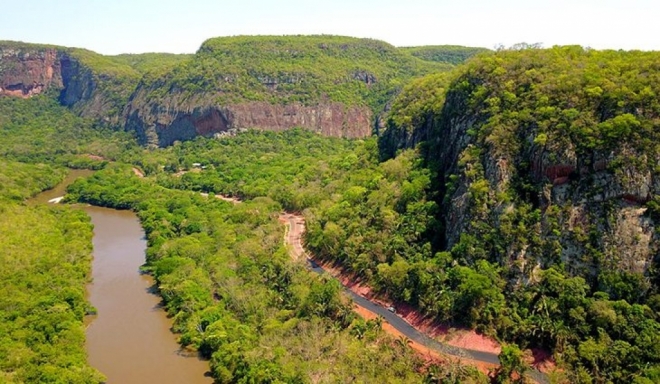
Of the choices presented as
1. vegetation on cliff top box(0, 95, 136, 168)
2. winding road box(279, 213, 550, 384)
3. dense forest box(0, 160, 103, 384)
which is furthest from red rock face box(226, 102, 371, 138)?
winding road box(279, 213, 550, 384)

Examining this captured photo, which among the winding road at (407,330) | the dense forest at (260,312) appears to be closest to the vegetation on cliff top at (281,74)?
the dense forest at (260,312)

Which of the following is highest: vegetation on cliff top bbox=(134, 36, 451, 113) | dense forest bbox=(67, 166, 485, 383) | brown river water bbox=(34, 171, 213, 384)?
vegetation on cliff top bbox=(134, 36, 451, 113)

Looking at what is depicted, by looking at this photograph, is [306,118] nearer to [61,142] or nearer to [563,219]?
[61,142]

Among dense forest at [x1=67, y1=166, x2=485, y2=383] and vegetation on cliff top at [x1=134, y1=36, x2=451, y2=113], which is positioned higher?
vegetation on cliff top at [x1=134, y1=36, x2=451, y2=113]

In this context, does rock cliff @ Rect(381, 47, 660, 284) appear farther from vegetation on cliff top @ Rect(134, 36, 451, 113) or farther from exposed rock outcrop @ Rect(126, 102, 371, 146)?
vegetation on cliff top @ Rect(134, 36, 451, 113)

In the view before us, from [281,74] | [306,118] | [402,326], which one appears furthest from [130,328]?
[281,74]
